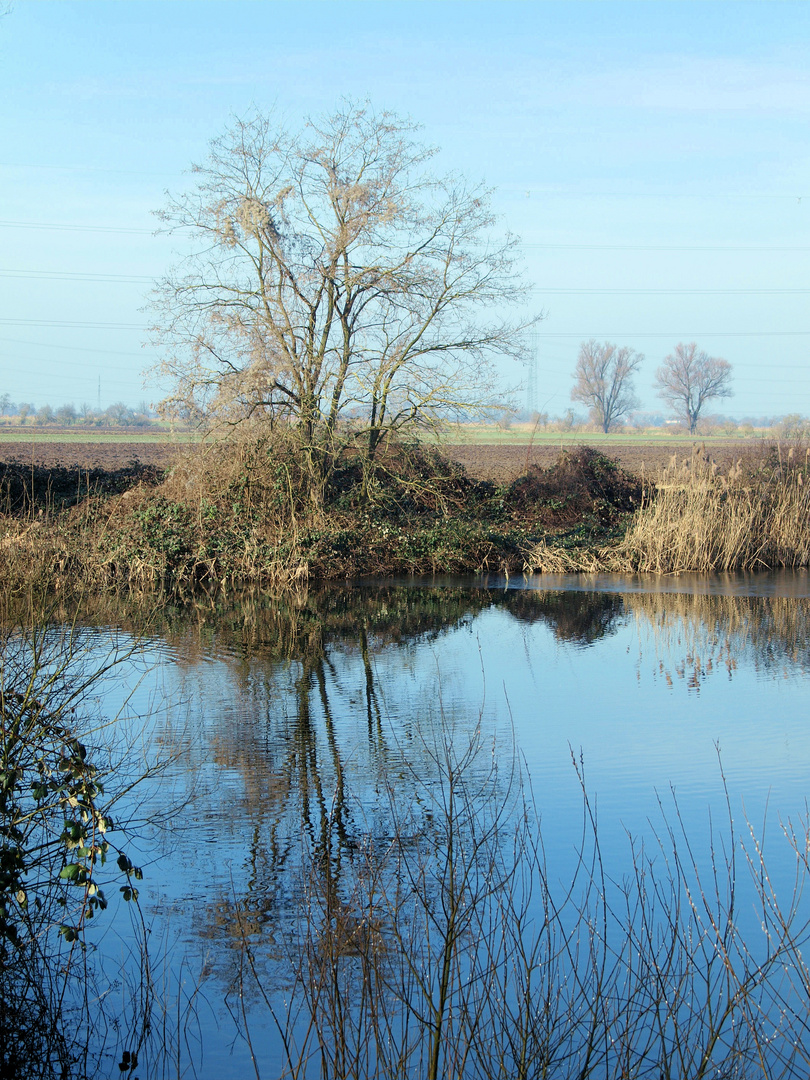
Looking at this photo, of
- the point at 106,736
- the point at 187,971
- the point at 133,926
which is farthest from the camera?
the point at 106,736

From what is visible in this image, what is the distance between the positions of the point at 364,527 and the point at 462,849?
54.9ft

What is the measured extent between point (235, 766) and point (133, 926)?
267 cm

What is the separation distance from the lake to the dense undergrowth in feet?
12.2

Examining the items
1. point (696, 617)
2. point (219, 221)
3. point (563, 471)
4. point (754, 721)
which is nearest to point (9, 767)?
point (754, 721)

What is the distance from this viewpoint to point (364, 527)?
68.6 feet

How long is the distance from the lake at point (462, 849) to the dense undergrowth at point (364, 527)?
3.72m

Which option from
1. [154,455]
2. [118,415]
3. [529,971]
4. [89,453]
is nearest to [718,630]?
[529,971]

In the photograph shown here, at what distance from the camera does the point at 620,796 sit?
7.74 m

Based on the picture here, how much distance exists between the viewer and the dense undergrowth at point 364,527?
63.5ft

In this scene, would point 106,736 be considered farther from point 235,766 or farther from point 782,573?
point 782,573

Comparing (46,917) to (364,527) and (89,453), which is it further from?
(89,453)

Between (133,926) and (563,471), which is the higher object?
(563,471)

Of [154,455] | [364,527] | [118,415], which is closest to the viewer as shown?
[364,527]

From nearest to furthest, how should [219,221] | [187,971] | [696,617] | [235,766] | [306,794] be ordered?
[187,971] < [306,794] < [235,766] < [696,617] < [219,221]
